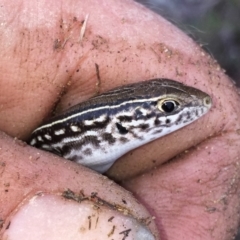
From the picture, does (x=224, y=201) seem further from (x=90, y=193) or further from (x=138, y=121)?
(x=90, y=193)

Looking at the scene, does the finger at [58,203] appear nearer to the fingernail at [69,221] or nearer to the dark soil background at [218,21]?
the fingernail at [69,221]

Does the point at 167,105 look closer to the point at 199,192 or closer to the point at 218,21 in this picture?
the point at 199,192

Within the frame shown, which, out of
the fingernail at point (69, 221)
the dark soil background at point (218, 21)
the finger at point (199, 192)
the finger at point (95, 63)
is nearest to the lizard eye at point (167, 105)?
the finger at point (95, 63)

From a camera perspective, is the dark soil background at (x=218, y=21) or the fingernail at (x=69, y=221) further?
the dark soil background at (x=218, y=21)

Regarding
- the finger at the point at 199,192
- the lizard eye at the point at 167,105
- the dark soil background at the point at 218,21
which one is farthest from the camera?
the dark soil background at the point at 218,21

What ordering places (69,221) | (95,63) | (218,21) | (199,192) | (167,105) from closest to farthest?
(69,221) → (167,105) → (95,63) → (199,192) → (218,21)

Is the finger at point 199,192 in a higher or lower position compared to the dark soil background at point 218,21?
lower

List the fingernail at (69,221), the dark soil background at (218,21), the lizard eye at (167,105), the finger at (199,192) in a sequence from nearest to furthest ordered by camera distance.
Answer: the fingernail at (69,221)
the lizard eye at (167,105)
the finger at (199,192)
the dark soil background at (218,21)

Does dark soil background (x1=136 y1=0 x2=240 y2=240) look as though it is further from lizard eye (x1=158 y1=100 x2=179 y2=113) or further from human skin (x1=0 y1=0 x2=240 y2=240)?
lizard eye (x1=158 y1=100 x2=179 y2=113)

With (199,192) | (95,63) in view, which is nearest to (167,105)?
(95,63)
